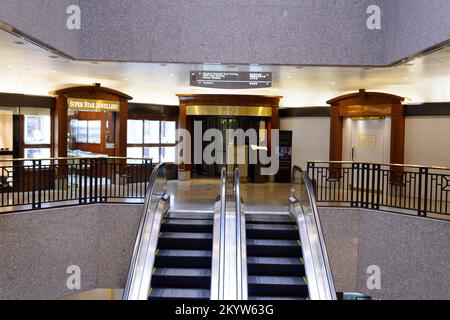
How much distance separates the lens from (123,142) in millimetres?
14266

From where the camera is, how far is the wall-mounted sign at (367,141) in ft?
44.5

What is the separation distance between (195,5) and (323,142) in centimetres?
787

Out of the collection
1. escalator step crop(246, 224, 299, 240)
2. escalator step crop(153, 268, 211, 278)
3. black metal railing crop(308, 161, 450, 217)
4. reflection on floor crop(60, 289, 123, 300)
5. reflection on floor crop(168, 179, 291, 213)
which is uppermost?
black metal railing crop(308, 161, 450, 217)

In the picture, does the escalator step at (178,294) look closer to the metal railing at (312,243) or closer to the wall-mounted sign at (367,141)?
the metal railing at (312,243)

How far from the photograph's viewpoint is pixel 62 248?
917 cm

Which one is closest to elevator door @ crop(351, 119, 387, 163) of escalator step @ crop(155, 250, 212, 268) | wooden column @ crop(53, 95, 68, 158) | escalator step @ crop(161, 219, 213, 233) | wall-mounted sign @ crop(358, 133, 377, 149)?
wall-mounted sign @ crop(358, 133, 377, 149)

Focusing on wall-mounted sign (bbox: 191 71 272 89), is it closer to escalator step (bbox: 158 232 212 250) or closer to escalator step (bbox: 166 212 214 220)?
escalator step (bbox: 166 212 214 220)

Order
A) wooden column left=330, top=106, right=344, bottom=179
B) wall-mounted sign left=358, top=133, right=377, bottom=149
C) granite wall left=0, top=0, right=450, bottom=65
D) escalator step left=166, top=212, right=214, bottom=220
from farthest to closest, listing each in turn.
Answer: wooden column left=330, top=106, right=344, bottom=179
wall-mounted sign left=358, top=133, right=377, bottom=149
escalator step left=166, top=212, right=214, bottom=220
granite wall left=0, top=0, right=450, bottom=65

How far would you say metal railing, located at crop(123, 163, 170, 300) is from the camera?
6.82 metres

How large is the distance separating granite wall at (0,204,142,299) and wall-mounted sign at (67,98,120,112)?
4.33 meters

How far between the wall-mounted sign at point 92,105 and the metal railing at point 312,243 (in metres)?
6.80

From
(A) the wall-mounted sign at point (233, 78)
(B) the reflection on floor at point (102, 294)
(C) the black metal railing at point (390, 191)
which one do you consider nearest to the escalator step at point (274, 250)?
(C) the black metal railing at point (390, 191)

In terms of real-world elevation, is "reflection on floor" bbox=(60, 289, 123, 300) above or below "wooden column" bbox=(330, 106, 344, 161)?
below

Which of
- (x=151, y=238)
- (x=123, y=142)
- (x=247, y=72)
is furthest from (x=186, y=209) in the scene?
(x=123, y=142)
